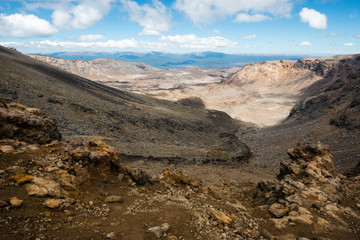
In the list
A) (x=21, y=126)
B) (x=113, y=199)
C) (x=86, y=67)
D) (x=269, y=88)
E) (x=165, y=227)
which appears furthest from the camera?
(x=86, y=67)

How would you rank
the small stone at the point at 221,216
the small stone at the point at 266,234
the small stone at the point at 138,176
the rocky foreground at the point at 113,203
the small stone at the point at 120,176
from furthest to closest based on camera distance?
the small stone at the point at 138,176, the small stone at the point at 120,176, the small stone at the point at 221,216, the small stone at the point at 266,234, the rocky foreground at the point at 113,203

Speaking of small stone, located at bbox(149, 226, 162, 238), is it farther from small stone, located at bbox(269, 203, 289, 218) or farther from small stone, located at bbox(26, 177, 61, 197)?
small stone, located at bbox(269, 203, 289, 218)

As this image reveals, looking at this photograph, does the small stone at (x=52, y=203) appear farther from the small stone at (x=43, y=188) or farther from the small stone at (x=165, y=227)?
the small stone at (x=165, y=227)

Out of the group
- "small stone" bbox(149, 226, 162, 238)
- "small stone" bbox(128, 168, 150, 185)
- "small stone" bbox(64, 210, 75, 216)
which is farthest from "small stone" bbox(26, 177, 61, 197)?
"small stone" bbox(128, 168, 150, 185)

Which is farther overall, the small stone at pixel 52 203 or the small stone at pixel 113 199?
the small stone at pixel 113 199

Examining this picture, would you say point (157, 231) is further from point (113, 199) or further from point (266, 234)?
point (266, 234)

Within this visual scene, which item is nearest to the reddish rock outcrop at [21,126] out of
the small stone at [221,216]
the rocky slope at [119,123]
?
the small stone at [221,216]

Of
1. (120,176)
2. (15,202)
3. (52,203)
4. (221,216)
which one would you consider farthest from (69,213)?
(221,216)
